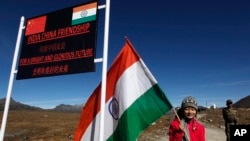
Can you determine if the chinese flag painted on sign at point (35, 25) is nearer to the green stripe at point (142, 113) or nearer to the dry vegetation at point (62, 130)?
the green stripe at point (142, 113)

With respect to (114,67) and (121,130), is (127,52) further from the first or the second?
(121,130)

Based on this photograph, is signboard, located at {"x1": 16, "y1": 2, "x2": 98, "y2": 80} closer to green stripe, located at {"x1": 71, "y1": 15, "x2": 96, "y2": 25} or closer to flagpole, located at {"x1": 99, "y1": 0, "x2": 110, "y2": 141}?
green stripe, located at {"x1": 71, "y1": 15, "x2": 96, "y2": 25}

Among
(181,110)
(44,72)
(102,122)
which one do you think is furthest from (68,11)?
(181,110)

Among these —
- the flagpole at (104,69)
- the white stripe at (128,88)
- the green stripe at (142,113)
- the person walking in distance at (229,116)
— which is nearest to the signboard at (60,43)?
the flagpole at (104,69)

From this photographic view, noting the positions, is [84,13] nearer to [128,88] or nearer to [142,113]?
[128,88]

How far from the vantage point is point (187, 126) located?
5418 millimetres

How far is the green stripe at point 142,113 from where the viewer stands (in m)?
6.17

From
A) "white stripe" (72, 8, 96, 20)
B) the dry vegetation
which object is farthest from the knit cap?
the dry vegetation

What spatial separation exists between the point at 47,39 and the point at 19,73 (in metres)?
1.32

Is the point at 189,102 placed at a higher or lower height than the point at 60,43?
lower

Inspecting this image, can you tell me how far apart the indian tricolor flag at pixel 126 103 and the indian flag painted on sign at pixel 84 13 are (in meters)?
1.50

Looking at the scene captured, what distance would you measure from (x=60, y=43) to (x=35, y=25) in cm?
148

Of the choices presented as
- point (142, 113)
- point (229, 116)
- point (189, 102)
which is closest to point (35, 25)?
point (142, 113)

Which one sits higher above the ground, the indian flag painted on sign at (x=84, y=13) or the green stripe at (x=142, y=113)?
the indian flag painted on sign at (x=84, y=13)
